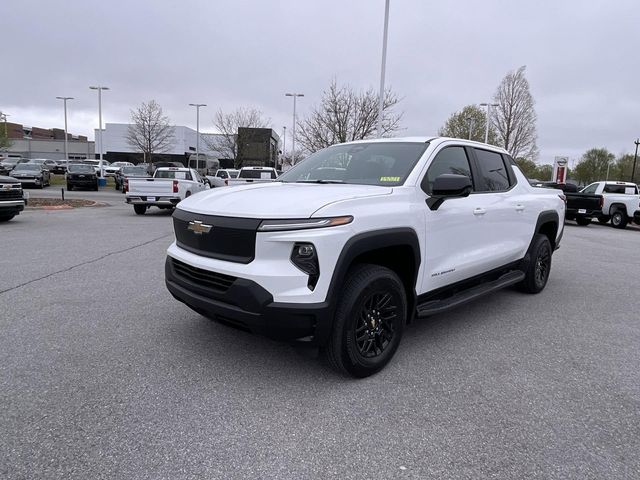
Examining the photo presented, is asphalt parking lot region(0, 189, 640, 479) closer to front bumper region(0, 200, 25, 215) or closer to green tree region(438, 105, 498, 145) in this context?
front bumper region(0, 200, 25, 215)

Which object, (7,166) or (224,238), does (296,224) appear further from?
(7,166)

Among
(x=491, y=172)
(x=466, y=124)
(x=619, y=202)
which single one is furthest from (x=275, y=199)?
(x=466, y=124)

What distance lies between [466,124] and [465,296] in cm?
4573

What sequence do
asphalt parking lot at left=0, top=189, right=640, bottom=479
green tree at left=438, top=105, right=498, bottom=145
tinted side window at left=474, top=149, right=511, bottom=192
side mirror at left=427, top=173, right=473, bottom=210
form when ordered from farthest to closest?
green tree at left=438, top=105, right=498, bottom=145
tinted side window at left=474, top=149, right=511, bottom=192
side mirror at left=427, top=173, right=473, bottom=210
asphalt parking lot at left=0, top=189, right=640, bottom=479

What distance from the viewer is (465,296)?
4309mm

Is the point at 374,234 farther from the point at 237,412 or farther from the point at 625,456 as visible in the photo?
the point at 625,456

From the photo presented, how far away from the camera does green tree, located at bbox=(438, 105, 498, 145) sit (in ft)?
149

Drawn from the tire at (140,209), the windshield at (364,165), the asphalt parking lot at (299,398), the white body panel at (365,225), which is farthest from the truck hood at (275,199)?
the tire at (140,209)

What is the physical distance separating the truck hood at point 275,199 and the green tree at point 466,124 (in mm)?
44421

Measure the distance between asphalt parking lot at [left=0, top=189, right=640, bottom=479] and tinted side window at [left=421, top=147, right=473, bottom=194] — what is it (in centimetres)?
149

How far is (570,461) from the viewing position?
2.50 metres

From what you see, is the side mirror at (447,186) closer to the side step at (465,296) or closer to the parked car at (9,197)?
the side step at (465,296)

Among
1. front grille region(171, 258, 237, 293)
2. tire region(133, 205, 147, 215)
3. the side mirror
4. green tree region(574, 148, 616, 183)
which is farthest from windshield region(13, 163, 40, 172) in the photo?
green tree region(574, 148, 616, 183)

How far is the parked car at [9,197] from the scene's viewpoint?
37.1 feet
